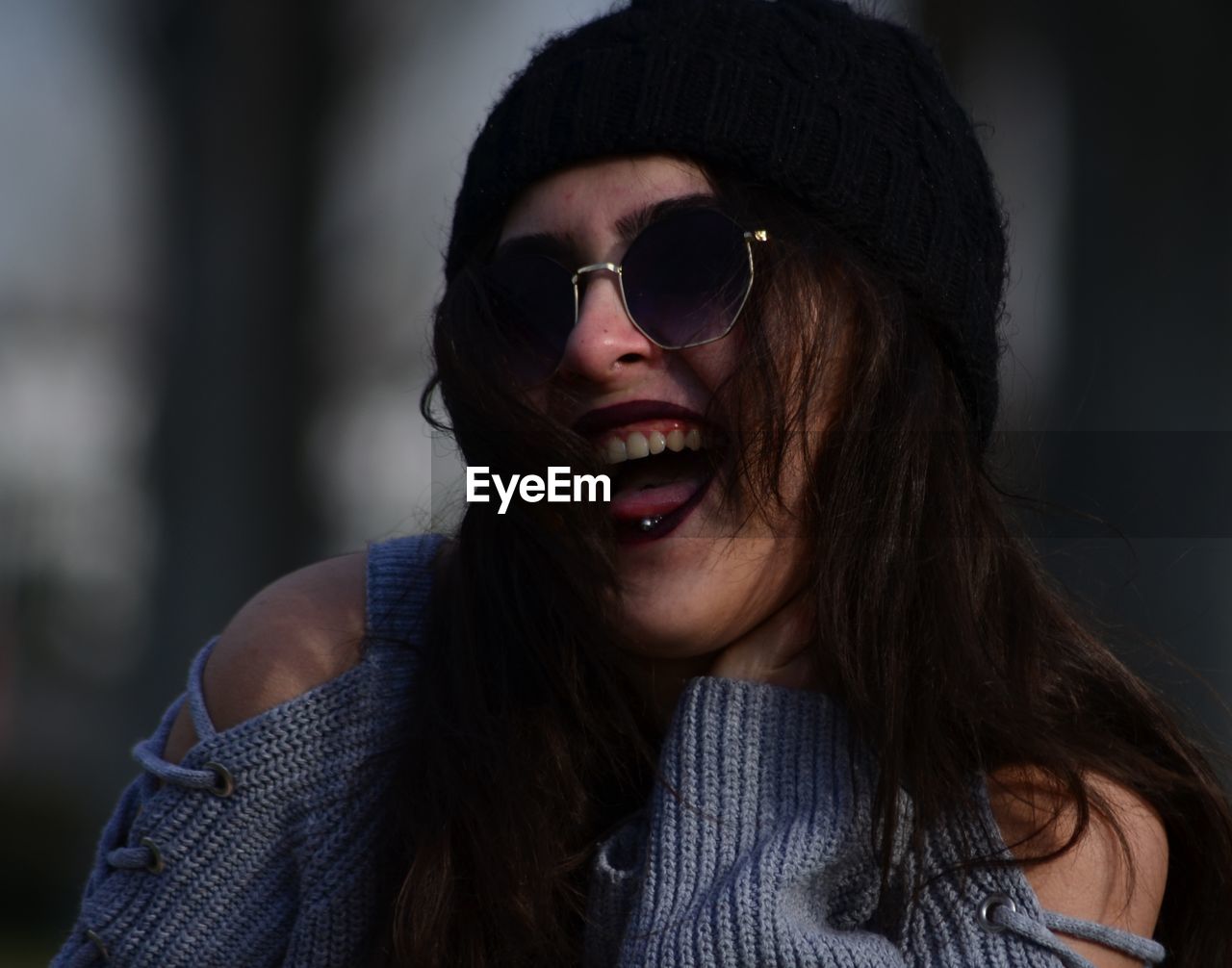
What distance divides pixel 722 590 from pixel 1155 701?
678 millimetres

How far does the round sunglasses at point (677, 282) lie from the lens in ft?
5.72

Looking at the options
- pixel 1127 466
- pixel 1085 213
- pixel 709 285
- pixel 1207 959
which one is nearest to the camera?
pixel 709 285

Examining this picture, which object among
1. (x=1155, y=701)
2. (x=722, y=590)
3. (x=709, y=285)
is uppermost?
(x=709, y=285)

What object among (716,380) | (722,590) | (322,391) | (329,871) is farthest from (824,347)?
(322,391)

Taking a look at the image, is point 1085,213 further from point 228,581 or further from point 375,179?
point 228,581

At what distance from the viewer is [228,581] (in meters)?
5.91

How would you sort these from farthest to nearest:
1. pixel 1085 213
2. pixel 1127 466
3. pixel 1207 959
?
pixel 1085 213 → pixel 1127 466 → pixel 1207 959

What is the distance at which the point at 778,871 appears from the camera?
1.59m

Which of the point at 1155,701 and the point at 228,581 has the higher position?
the point at 1155,701

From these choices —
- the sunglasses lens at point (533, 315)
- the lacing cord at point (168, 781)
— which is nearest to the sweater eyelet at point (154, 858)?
the lacing cord at point (168, 781)

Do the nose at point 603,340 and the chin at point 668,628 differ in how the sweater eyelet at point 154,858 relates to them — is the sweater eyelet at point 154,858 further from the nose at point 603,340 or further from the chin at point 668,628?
the nose at point 603,340

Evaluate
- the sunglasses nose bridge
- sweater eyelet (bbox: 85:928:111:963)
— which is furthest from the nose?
sweater eyelet (bbox: 85:928:111:963)

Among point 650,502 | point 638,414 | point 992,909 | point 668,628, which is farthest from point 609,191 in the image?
point 992,909

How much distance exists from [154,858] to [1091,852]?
3.91 ft
